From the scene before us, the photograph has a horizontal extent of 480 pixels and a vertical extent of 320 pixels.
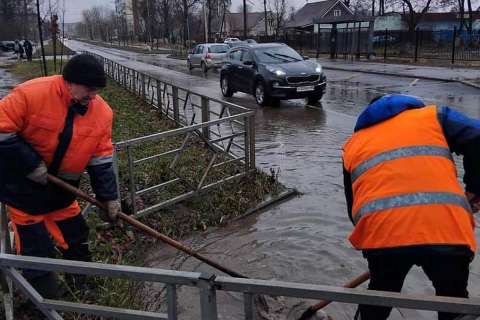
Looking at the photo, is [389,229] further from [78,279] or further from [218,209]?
[218,209]

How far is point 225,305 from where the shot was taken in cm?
360

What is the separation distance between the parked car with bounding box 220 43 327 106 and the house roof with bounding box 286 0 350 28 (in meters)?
46.0

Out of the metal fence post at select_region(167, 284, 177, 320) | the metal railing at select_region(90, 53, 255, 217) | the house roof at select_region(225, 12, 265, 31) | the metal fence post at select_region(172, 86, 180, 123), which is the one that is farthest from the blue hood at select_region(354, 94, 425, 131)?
the house roof at select_region(225, 12, 265, 31)

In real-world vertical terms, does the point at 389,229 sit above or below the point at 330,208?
above

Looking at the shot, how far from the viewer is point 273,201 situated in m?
5.64

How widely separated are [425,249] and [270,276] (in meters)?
2.15

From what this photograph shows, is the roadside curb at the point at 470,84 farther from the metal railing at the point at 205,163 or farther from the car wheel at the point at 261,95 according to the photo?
the metal railing at the point at 205,163

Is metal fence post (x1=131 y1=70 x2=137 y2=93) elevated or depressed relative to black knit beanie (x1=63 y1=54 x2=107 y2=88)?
depressed

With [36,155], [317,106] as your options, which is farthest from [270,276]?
[317,106]

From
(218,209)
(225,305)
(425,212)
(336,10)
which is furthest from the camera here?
(336,10)

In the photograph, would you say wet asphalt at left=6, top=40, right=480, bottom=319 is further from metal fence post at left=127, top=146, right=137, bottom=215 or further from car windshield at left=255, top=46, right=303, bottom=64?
car windshield at left=255, top=46, right=303, bottom=64

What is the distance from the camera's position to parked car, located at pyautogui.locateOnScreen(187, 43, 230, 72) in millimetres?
26562

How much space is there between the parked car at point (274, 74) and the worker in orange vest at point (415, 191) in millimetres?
10543

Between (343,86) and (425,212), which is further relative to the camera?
→ (343,86)
